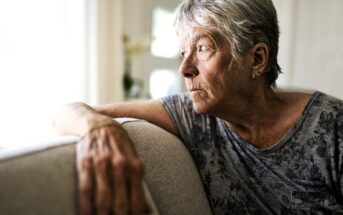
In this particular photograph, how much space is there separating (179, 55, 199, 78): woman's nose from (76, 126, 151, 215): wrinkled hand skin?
1.38 ft

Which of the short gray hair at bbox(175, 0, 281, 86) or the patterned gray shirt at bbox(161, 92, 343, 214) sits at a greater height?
the short gray hair at bbox(175, 0, 281, 86)

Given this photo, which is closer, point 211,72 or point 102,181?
point 102,181

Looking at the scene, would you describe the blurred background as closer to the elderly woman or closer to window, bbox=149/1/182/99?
window, bbox=149/1/182/99

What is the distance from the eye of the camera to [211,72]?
110 cm

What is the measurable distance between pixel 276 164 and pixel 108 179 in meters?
0.62

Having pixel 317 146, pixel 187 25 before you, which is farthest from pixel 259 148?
pixel 187 25

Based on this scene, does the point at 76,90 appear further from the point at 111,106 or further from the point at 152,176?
the point at 152,176

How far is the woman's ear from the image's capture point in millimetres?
1135

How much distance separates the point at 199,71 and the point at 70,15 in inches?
57.5

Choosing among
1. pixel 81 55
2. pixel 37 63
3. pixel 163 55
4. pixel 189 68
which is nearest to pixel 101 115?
pixel 189 68

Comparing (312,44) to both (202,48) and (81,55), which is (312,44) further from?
(202,48)

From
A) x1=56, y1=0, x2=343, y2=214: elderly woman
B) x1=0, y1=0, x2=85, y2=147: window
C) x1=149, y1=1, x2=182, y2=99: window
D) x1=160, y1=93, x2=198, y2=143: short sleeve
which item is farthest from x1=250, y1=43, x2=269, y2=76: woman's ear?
x1=149, y1=1, x2=182, y2=99: window

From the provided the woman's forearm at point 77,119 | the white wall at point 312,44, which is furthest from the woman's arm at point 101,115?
the white wall at point 312,44

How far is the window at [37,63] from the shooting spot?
1.97 metres
